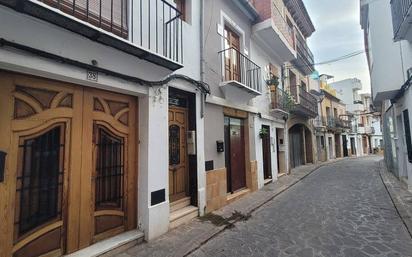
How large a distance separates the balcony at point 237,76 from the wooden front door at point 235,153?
0.88 meters

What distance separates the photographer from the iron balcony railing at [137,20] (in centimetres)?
374

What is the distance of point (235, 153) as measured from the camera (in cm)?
788

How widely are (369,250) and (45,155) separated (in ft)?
16.8

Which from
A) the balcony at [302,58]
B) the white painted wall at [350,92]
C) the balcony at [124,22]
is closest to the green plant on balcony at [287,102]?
the balcony at [302,58]

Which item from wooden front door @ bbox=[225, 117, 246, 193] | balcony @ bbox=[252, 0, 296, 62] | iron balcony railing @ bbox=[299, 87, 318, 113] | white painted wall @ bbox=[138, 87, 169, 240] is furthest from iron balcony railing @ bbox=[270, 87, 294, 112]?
white painted wall @ bbox=[138, 87, 169, 240]

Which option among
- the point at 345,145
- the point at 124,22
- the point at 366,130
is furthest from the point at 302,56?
the point at 366,130

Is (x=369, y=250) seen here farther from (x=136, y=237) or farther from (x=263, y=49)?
(x=263, y=49)

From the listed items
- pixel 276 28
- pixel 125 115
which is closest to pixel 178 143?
pixel 125 115

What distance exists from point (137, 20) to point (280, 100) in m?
8.31

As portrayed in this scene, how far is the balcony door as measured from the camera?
24.7 feet

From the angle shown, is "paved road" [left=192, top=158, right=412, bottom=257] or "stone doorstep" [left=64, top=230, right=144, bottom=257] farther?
"paved road" [left=192, top=158, right=412, bottom=257]

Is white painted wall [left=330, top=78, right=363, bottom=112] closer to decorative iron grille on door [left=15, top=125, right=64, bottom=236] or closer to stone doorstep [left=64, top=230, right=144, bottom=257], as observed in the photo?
stone doorstep [left=64, top=230, right=144, bottom=257]

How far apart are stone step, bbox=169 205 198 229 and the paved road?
892 mm

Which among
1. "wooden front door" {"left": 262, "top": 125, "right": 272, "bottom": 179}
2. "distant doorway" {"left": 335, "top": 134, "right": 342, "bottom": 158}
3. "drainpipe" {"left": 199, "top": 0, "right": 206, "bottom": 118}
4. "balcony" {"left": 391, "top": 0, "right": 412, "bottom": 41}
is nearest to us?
"balcony" {"left": 391, "top": 0, "right": 412, "bottom": 41}
